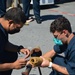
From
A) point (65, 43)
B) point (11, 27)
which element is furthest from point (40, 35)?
point (11, 27)

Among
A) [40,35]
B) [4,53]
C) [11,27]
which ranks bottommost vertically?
[40,35]

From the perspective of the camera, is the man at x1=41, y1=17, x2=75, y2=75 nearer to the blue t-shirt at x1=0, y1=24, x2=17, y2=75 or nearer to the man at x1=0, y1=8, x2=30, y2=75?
the man at x1=0, y1=8, x2=30, y2=75

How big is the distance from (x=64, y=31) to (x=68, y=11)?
6.55 metres

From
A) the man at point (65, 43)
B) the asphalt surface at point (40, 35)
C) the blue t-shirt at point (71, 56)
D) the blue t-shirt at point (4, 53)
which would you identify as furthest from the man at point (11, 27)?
the asphalt surface at point (40, 35)

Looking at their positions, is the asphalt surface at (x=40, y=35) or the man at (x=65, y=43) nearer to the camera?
the man at (x=65, y=43)

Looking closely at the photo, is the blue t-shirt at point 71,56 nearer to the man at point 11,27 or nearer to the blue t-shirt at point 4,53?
the man at point 11,27

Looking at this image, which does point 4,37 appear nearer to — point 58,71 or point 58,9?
point 58,71

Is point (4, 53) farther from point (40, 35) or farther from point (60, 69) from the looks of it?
point (40, 35)

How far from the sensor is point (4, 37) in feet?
12.9

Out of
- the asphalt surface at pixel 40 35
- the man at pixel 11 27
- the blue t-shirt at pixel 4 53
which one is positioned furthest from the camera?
the asphalt surface at pixel 40 35

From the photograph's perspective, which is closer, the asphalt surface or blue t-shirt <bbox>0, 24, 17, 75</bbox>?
blue t-shirt <bbox>0, 24, 17, 75</bbox>

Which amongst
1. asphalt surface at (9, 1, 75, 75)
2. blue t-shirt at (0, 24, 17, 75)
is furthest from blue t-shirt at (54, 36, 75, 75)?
asphalt surface at (9, 1, 75, 75)

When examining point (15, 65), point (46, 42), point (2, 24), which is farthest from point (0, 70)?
point (46, 42)

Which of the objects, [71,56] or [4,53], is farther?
[4,53]
